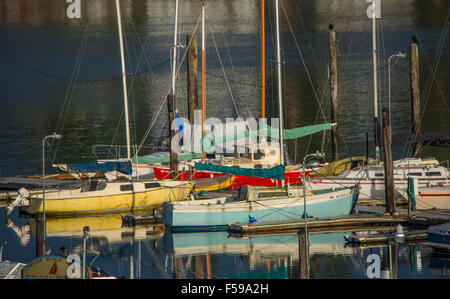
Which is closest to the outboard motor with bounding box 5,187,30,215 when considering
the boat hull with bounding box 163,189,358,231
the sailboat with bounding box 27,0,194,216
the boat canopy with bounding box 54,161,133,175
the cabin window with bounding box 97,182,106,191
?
the sailboat with bounding box 27,0,194,216

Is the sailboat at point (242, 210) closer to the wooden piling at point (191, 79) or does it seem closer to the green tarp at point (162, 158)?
the green tarp at point (162, 158)

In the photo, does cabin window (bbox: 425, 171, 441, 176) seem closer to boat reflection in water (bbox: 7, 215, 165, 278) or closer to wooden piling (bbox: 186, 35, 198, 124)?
boat reflection in water (bbox: 7, 215, 165, 278)

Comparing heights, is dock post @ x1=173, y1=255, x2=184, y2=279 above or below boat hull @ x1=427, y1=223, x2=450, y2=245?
below

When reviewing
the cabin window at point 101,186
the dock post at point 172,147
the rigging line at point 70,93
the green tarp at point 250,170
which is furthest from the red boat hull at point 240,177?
the rigging line at point 70,93

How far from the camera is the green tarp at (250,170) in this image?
147 ft

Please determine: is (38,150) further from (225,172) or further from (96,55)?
(96,55)

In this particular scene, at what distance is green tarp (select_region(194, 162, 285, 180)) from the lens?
1759 inches

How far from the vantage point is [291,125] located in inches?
2995

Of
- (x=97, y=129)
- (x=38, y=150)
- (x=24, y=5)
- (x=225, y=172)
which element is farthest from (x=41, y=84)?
(x=24, y=5)

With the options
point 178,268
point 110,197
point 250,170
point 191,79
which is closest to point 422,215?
point 250,170

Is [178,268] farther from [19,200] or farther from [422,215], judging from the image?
[19,200]

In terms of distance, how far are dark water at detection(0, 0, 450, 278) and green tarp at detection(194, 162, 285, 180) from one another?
14.1ft

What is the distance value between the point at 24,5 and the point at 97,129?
126 meters

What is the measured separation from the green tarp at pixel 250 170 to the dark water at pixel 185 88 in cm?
431
